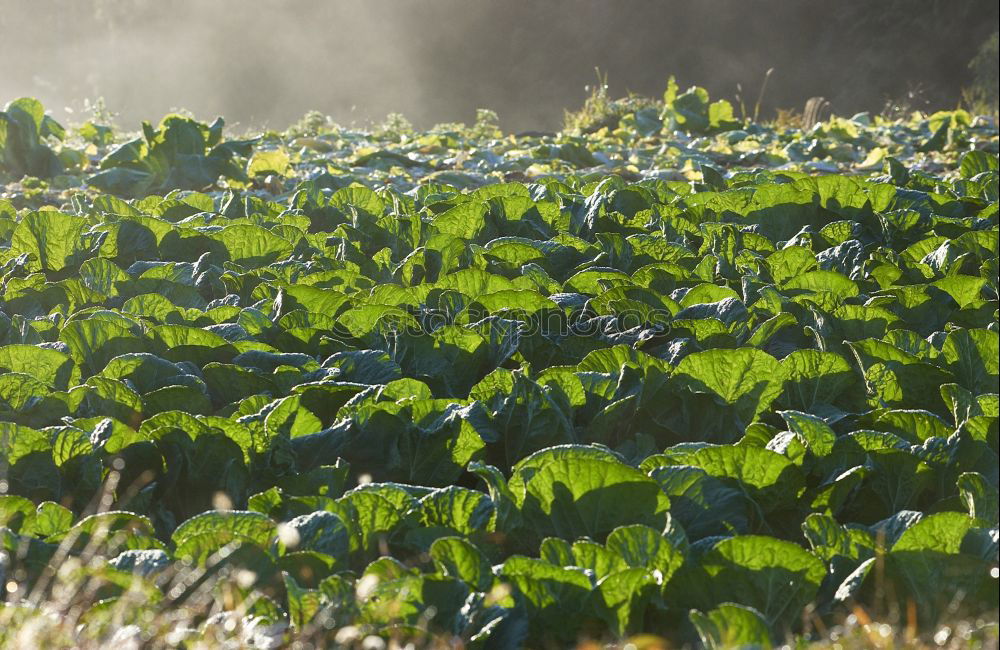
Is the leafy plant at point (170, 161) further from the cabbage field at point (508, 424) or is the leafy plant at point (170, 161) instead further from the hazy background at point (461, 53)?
the hazy background at point (461, 53)

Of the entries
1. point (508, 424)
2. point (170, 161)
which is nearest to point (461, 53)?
point (170, 161)

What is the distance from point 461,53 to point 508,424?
31.4m

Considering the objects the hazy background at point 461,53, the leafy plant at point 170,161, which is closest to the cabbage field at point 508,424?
the leafy plant at point 170,161

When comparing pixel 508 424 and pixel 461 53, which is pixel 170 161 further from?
pixel 461 53

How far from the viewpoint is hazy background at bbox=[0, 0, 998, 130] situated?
25.1 metres

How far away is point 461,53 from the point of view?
3192 centimetres

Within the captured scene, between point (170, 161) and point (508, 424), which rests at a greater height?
point (170, 161)

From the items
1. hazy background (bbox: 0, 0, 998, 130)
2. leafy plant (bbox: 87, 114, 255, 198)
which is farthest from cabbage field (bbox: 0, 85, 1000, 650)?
hazy background (bbox: 0, 0, 998, 130)

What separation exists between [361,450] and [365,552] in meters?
0.35

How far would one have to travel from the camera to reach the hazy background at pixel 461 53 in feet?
82.4

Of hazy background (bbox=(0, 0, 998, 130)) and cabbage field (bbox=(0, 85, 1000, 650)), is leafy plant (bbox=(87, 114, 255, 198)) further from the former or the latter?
hazy background (bbox=(0, 0, 998, 130))

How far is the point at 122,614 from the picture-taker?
134cm

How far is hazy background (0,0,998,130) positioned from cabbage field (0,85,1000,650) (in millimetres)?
18744

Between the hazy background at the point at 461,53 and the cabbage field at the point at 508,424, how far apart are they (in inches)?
738
